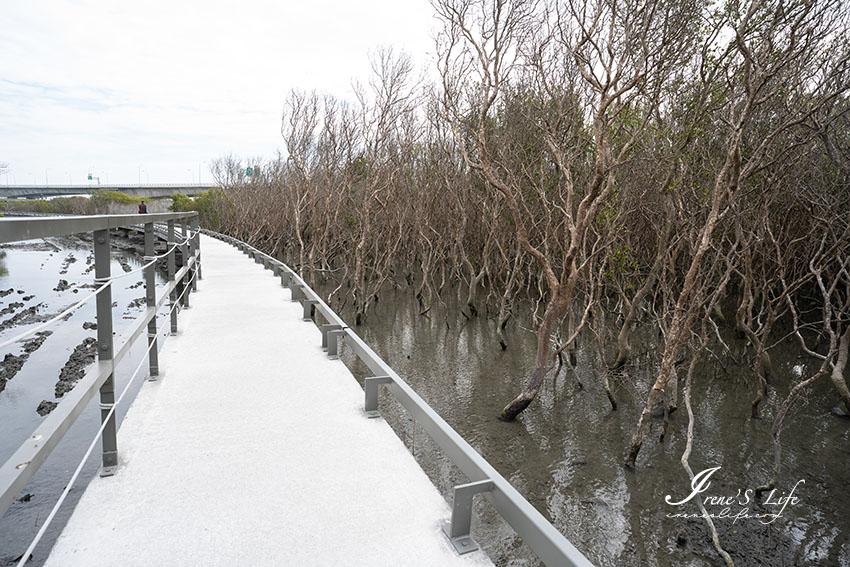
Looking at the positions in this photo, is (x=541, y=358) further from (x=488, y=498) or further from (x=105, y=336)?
(x=105, y=336)

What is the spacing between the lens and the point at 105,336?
255 cm

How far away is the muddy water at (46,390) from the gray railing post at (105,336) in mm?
2173

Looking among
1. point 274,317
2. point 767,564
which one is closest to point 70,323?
point 274,317

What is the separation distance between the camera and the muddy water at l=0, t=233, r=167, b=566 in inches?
195

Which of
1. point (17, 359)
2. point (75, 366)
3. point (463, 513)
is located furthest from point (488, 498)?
point (17, 359)

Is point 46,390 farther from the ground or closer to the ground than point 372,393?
closer to the ground

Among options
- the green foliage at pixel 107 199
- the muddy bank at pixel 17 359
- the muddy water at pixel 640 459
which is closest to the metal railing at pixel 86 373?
the muddy water at pixel 640 459

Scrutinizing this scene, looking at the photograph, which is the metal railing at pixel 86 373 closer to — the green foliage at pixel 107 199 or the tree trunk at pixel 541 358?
the tree trunk at pixel 541 358

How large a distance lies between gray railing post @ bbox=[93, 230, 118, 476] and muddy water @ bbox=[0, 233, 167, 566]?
2.17 m

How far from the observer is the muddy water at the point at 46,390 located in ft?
16.3

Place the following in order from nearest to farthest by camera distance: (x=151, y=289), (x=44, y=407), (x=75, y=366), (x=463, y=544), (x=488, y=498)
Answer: (x=463, y=544) → (x=488, y=498) → (x=151, y=289) → (x=44, y=407) → (x=75, y=366)

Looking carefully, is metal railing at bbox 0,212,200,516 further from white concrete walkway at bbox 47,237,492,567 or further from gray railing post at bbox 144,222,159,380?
white concrete walkway at bbox 47,237,492,567

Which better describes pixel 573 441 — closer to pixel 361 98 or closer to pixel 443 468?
pixel 443 468

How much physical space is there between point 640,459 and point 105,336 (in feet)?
20.9
